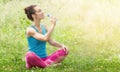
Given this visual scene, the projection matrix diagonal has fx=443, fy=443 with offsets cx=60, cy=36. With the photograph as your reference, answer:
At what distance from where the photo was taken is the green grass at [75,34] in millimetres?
10156

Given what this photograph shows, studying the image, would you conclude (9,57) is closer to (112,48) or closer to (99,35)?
(112,48)

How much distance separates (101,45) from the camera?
12648 millimetres

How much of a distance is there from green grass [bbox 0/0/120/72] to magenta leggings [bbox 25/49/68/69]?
173mm

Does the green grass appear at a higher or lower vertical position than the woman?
lower

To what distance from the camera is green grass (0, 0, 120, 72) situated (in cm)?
1016

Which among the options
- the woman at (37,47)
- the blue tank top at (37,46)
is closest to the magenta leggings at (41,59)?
the woman at (37,47)

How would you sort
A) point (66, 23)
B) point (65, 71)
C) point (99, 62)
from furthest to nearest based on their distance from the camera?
point (66, 23) < point (99, 62) < point (65, 71)

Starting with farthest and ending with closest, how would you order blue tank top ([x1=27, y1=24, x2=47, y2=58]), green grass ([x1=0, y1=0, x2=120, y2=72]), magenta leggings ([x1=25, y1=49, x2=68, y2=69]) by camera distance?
green grass ([x1=0, y1=0, x2=120, y2=72]), blue tank top ([x1=27, y1=24, x2=47, y2=58]), magenta leggings ([x1=25, y1=49, x2=68, y2=69])

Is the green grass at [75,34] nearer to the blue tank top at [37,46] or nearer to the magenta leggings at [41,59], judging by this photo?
the magenta leggings at [41,59]

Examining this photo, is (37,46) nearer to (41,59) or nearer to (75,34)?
(41,59)

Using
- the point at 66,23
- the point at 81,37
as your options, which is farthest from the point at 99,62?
the point at 66,23

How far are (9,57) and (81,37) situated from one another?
3.42 meters

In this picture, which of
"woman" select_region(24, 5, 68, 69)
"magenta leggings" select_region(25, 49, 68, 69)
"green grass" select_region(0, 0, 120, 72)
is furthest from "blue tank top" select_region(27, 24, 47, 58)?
"green grass" select_region(0, 0, 120, 72)

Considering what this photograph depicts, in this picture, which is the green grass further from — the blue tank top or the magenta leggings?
the blue tank top
